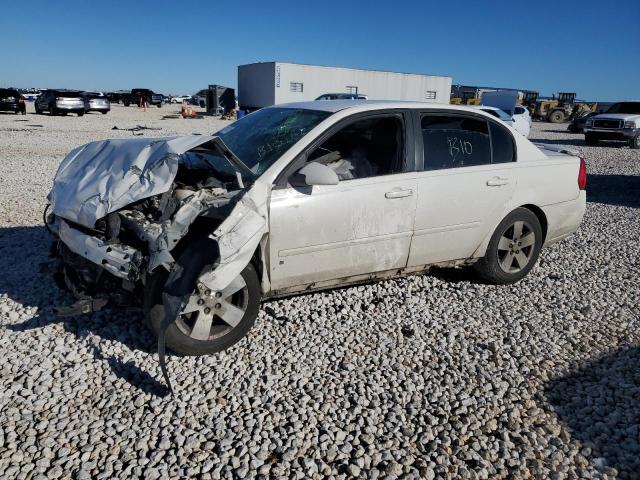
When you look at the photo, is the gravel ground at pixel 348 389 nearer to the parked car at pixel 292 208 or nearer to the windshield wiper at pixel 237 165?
the parked car at pixel 292 208

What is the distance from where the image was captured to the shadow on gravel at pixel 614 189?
9.49 meters

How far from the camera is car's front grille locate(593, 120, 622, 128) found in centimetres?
1905

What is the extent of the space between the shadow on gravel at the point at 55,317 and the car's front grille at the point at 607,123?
20.5 meters

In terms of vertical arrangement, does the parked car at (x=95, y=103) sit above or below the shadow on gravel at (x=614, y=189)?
above

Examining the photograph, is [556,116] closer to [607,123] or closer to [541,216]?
[607,123]

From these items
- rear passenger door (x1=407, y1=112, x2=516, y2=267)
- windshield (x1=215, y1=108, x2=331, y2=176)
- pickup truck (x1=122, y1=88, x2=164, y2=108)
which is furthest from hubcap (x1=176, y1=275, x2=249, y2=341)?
pickup truck (x1=122, y1=88, x2=164, y2=108)

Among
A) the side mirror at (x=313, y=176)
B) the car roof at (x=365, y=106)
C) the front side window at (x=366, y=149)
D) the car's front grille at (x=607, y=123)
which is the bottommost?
the side mirror at (x=313, y=176)

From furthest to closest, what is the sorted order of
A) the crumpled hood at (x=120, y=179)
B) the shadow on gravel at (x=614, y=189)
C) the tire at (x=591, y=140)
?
1. the tire at (x=591, y=140)
2. the shadow on gravel at (x=614, y=189)
3. the crumpled hood at (x=120, y=179)

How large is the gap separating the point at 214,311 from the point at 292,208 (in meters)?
0.89

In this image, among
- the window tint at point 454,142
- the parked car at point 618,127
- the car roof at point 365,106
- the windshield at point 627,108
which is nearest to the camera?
the car roof at point 365,106

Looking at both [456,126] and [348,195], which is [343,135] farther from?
[456,126]

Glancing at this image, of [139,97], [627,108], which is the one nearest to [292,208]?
[627,108]

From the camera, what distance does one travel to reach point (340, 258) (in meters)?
3.78

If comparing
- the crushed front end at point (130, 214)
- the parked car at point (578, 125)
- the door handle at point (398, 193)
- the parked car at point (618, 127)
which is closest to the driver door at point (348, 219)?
the door handle at point (398, 193)
